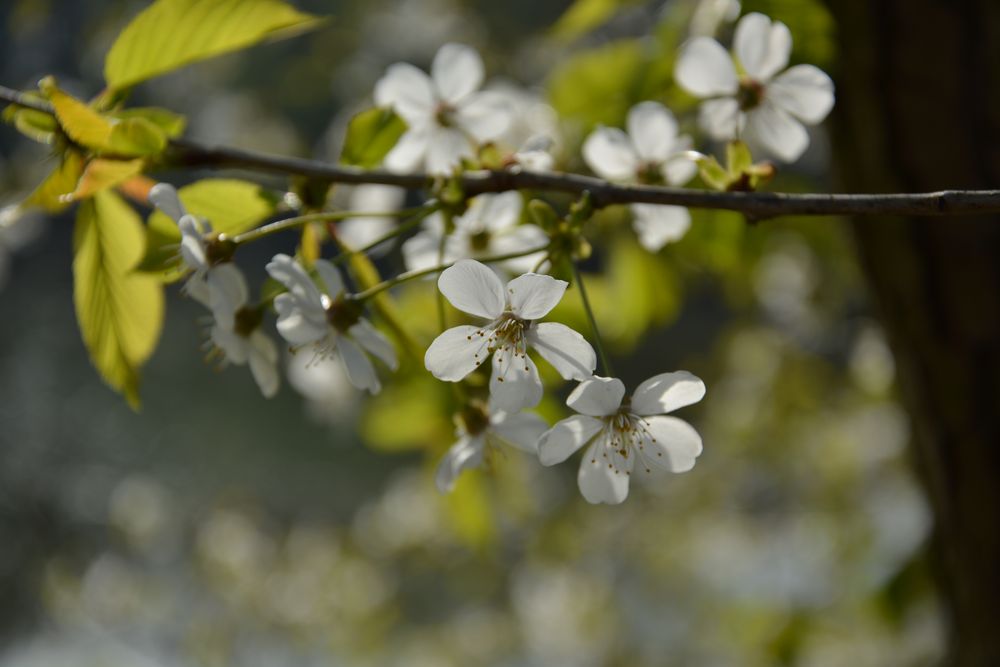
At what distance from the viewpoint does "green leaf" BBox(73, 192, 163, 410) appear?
42 centimetres

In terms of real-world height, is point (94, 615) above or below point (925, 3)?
below

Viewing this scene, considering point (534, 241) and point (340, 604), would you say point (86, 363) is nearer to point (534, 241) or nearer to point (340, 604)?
point (340, 604)

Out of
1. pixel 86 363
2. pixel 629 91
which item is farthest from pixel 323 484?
pixel 629 91

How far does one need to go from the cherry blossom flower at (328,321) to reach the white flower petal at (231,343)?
27mm

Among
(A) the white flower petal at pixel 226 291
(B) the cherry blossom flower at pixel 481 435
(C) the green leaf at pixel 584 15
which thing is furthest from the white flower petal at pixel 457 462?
(C) the green leaf at pixel 584 15

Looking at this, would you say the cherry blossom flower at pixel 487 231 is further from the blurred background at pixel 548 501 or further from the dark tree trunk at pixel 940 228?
the dark tree trunk at pixel 940 228

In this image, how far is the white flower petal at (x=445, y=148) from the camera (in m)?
0.48

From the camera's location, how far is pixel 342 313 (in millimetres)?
371

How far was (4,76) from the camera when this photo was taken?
2.61 meters

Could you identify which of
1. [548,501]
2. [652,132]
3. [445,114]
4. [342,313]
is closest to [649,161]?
[652,132]

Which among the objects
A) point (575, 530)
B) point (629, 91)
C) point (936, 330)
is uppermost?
point (629, 91)

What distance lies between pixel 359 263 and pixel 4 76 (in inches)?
105

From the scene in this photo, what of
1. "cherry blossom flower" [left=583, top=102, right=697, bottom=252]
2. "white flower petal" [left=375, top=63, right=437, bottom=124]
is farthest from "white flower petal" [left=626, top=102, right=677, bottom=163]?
"white flower petal" [left=375, top=63, right=437, bottom=124]

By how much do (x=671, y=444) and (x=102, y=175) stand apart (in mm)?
256
